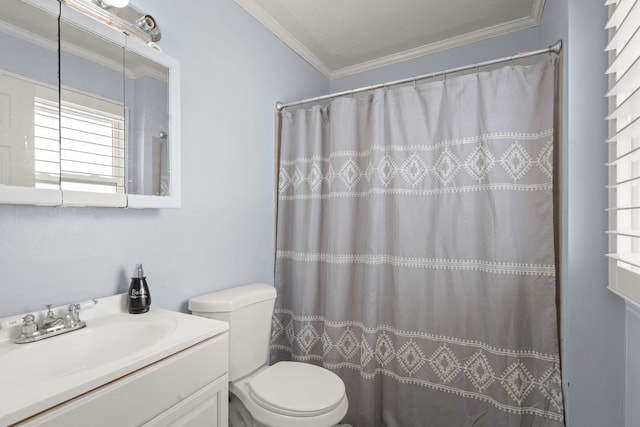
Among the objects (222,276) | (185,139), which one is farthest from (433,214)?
(185,139)

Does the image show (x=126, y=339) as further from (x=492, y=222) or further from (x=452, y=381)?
(x=492, y=222)

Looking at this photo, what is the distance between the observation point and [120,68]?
1.26m

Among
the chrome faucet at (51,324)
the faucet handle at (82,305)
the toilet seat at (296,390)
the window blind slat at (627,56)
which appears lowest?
the toilet seat at (296,390)

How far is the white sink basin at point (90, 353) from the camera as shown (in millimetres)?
693

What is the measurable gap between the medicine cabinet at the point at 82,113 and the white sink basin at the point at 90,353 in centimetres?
43

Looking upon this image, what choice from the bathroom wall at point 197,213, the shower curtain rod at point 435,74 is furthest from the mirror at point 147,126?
the shower curtain rod at point 435,74

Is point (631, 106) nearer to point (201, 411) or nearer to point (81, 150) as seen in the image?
point (201, 411)

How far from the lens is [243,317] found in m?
1.57

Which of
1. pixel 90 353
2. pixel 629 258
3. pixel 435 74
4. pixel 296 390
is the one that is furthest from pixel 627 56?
pixel 90 353

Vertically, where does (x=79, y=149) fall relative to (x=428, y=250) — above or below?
above

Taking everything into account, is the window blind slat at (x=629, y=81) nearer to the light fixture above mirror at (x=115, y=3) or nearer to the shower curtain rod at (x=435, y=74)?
the shower curtain rod at (x=435, y=74)

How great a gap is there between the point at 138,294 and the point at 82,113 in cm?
70

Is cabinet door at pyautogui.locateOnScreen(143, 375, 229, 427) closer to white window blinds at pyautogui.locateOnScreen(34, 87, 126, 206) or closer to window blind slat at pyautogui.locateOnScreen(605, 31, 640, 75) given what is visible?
white window blinds at pyautogui.locateOnScreen(34, 87, 126, 206)

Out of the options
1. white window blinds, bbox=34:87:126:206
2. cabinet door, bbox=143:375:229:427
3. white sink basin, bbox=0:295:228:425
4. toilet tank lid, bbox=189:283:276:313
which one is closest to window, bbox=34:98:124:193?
white window blinds, bbox=34:87:126:206
